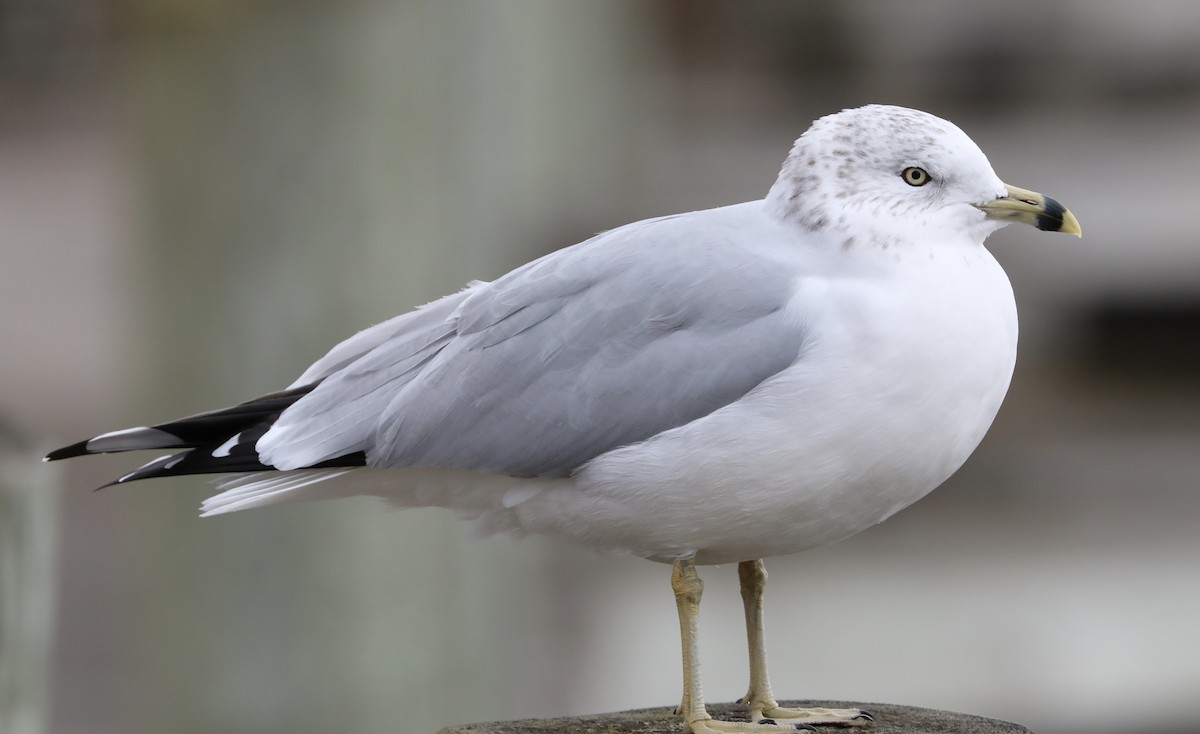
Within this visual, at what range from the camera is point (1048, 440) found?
5938mm

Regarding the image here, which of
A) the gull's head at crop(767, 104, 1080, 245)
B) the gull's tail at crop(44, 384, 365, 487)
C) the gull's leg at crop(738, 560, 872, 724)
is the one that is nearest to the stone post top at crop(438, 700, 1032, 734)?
the gull's leg at crop(738, 560, 872, 724)

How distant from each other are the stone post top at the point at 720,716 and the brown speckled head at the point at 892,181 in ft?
2.14

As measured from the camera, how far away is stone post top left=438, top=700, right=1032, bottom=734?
242 cm

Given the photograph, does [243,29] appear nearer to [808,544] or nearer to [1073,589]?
[808,544]

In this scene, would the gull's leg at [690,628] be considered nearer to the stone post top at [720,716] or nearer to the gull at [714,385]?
the gull at [714,385]

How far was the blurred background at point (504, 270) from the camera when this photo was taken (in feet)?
11.6

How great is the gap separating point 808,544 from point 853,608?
348 cm

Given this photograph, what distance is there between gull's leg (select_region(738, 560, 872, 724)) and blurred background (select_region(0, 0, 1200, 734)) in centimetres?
46

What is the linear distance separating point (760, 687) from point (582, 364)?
547 mm

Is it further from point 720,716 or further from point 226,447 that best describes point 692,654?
→ point 226,447

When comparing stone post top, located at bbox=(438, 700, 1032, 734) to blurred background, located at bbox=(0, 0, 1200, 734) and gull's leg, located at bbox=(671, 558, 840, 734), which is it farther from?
blurred background, located at bbox=(0, 0, 1200, 734)

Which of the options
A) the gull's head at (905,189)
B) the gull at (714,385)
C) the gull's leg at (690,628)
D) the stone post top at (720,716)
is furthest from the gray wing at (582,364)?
the stone post top at (720,716)

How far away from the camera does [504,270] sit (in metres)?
4.26

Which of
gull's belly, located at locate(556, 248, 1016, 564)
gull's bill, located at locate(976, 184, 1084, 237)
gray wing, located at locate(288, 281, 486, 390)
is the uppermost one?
gull's bill, located at locate(976, 184, 1084, 237)
